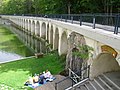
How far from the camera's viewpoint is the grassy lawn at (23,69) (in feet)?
48.2

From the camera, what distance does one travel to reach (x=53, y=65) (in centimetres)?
1814

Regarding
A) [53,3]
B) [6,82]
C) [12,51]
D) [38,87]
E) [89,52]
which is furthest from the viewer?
[53,3]

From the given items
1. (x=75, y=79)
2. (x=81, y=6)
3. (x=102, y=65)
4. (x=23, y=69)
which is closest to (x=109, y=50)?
(x=102, y=65)

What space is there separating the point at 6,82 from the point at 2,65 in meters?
5.09

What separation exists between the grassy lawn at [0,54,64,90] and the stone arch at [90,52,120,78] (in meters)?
4.65

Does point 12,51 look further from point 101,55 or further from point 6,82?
point 101,55

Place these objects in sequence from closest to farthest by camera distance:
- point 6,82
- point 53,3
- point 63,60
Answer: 1. point 6,82
2. point 63,60
3. point 53,3

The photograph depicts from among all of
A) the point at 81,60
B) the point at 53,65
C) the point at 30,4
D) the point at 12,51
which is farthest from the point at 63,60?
the point at 30,4

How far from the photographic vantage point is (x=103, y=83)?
1134cm

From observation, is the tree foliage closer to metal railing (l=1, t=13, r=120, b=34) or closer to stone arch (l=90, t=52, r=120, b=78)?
metal railing (l=1, t=13, r=120, b=34)

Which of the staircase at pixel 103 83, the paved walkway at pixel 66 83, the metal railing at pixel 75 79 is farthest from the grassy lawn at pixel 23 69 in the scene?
the staircase at pixel 103 83

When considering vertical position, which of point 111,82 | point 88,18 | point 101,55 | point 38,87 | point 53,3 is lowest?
point 38,87

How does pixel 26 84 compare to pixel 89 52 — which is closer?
pixel 89 52

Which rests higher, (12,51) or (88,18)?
(88,18)
